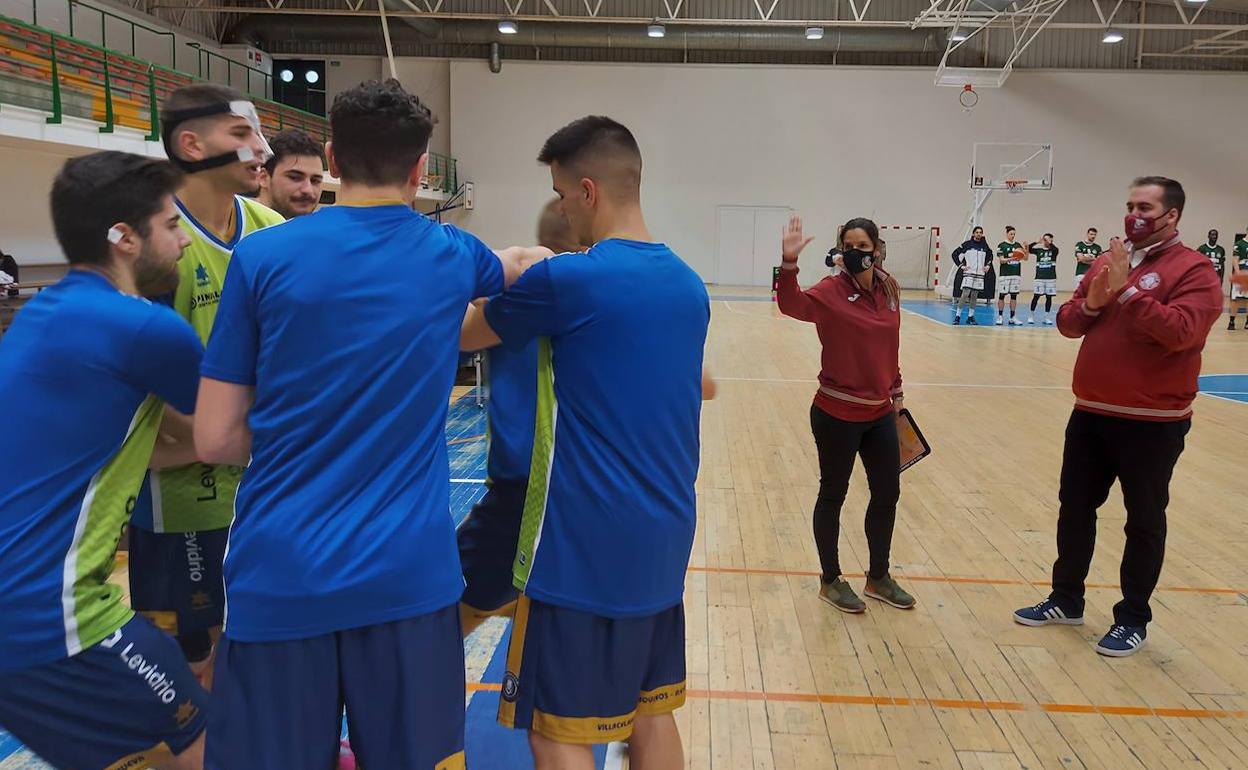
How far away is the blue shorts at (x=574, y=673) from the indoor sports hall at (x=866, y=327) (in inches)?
1.2

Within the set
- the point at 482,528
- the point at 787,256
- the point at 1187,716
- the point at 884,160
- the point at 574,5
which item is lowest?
the point at 1187,716

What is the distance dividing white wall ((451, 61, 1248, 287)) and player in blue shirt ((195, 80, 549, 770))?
2484 cm

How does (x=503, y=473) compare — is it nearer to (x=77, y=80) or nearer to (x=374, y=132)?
(x=374, y=132)

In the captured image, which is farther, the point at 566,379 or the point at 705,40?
the point at 705,40

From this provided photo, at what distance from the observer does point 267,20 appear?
25.5 m

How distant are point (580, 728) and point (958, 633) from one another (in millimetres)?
2720

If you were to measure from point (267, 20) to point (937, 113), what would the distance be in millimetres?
18975

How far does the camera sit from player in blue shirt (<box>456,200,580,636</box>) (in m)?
2.52

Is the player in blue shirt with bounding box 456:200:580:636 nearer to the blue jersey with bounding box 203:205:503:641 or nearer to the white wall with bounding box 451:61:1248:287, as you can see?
the blue jersey with bounding box 203:205:503:641

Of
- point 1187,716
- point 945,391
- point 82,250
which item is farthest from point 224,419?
point 945,391

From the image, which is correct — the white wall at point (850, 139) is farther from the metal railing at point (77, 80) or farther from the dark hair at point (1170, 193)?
the dark hair at point (1170, 193)

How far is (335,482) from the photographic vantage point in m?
1.61

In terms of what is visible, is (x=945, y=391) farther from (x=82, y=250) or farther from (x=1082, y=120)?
(x=1082, y=120)

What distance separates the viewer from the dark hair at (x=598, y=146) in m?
2.01
